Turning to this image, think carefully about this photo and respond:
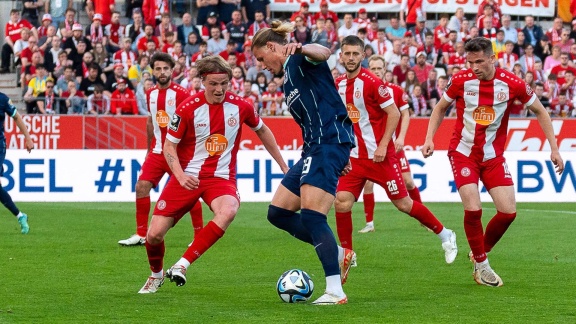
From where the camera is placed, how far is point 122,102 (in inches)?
905

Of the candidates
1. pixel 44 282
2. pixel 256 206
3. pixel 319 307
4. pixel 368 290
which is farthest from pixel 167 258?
pixel 256 206

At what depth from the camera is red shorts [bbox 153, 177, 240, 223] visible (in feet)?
28.9

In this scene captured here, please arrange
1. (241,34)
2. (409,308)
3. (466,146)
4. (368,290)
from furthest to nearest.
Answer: (241,34)
(466,146)
(368,290)
(409,308)

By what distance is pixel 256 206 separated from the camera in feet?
63.5

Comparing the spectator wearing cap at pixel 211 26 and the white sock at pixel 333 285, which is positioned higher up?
the spectator wearing cap at pixel 211 26

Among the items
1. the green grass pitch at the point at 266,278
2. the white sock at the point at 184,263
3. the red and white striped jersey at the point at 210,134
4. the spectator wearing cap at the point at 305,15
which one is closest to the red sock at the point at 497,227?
the green grass pitch at the point at 266,278

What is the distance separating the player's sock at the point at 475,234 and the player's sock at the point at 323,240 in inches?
74.2

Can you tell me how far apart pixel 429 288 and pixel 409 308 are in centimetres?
124

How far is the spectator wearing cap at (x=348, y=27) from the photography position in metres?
26.4

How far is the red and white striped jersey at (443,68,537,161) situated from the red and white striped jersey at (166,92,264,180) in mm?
1870

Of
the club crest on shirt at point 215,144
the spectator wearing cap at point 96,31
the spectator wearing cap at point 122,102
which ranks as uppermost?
the spectator wearing cap at point 96,31

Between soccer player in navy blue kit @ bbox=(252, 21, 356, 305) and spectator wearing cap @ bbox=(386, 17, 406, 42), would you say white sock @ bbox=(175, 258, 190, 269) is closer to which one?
soccer player in navy blue kit @ bbox=(252, 21, 356, 305)

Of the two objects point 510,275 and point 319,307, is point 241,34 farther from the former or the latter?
point 319,307

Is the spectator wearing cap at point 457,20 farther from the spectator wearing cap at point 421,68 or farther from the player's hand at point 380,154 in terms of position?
the player's hand at point 380,154
